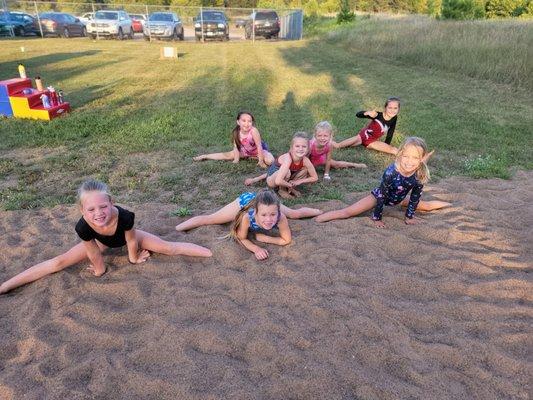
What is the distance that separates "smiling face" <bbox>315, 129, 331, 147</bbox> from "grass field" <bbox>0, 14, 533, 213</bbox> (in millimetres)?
585

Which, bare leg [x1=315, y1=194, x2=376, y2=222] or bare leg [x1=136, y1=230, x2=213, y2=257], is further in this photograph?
bare leg [x1=315, y1=194, x2=376, y2=222]

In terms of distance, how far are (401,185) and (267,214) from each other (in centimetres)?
162

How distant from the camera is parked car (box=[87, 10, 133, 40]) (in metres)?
24.4

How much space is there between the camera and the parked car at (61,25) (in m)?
24.9

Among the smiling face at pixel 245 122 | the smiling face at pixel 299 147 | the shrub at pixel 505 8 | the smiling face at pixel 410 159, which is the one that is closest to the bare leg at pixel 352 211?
the smiling face at pixel 410 159

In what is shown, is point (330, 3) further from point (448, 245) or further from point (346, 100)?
point (448, 245)

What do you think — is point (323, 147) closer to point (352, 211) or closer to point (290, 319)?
point (352, 211)

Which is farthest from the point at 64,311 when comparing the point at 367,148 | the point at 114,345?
the point at 367,148

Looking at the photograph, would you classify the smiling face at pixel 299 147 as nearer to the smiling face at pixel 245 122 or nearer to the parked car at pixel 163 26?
the smiling face at pixel 245 122

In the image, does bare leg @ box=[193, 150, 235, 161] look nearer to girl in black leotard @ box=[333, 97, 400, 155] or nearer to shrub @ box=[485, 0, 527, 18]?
girl in black leotard @ box=[333, 97, 400, 155]

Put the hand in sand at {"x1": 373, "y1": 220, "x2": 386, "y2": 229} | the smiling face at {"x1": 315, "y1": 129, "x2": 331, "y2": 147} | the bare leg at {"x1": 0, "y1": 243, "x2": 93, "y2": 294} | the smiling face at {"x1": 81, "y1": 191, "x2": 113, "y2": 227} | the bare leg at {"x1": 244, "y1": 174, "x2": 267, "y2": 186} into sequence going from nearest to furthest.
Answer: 1. the smiling face at {"x1": 81, "y1": 191, "x2": 113, "y2": 227}
2. the bare leg at {"x1": 0, "y1": 243, "x2": 93, "y2": 294}
3. the hand in sand at {"x1": 373, "y1": 220, "x2": 386, "y2": 229}
4. the bare leg at {"x1": 244, "y1": 174, "x2": 267, "y2": 186}
5. the smiling face at {"x1": 315, "y1": 129, "x2": 331, "y2": 147}

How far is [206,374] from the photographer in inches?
107

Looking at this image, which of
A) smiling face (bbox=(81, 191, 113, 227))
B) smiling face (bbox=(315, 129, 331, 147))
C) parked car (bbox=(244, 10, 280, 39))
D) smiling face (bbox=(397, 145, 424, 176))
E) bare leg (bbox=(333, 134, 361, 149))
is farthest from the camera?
parked car (bbox=(244, 10, 280, 39))

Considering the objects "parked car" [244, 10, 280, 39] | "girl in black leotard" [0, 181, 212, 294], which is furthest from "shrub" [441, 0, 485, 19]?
"girl in black leotard" [0, 181, 212, 294]
